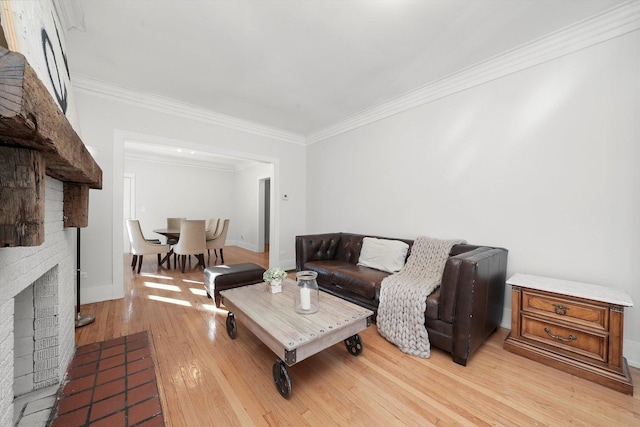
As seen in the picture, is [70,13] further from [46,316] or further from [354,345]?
[354,345]

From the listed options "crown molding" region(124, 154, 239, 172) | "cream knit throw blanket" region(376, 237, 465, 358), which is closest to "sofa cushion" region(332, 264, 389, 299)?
"cream knit throw blanket" region(376, 237, 465, 358)

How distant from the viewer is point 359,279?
256 cm

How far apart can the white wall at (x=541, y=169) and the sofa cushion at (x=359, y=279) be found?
31.9 inches

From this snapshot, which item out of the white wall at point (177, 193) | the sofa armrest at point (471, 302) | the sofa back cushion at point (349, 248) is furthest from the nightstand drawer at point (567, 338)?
the white wall at point (177, 193)

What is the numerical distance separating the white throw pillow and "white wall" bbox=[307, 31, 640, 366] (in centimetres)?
36

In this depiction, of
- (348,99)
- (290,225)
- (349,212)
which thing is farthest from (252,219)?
(348,99)

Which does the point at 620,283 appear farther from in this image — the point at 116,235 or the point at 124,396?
the point at 116,235

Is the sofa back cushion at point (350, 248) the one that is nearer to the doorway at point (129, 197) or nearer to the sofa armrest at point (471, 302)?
the sofa armrest at point (471, 302)

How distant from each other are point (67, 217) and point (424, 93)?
364cm

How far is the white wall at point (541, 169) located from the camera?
1849 millimetres

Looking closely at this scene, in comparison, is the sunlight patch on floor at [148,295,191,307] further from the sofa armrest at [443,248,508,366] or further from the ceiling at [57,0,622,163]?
the sofa armrest at [443,248,508,366]

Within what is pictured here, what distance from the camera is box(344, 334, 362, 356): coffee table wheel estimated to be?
194 cm

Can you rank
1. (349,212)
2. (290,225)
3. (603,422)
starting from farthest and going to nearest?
(290,225) → (349,212) → (603,422)

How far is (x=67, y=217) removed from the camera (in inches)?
70.7
